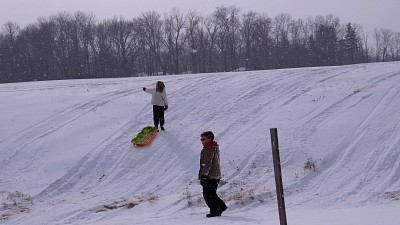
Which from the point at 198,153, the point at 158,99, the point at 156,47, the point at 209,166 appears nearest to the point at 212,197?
the point at 209,166

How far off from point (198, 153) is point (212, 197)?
4392 mm

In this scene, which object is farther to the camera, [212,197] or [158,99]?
[158,99]

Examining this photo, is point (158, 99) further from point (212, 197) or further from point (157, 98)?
point (212, 197)

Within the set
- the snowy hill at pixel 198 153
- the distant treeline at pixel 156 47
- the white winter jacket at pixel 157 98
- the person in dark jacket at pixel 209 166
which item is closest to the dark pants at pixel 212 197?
the person in dark jacket at pixel 209 166

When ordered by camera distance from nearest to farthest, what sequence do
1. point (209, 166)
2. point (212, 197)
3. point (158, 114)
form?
1. point (209, 166)
2. point (212, 197)
3. point (158, 114)

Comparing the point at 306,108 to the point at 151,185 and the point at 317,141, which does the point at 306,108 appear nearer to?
the point at 317,141

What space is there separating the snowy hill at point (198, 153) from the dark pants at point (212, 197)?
283mm

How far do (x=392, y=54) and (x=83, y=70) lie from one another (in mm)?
73557

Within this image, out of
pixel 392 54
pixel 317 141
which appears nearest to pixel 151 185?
pixel 317 141

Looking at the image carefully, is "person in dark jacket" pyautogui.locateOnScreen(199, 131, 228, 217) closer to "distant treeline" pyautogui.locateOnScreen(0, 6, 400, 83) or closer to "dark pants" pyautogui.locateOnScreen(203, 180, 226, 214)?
"dark pants" pyautogui.locateOnScreen(203, 180, 226, 214)

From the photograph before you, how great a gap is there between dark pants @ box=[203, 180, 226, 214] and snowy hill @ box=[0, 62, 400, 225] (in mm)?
283

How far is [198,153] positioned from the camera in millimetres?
12820

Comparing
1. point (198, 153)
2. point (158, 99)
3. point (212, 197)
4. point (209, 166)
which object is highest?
point (158, 99)

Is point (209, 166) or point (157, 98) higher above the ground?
point (157, 98)
